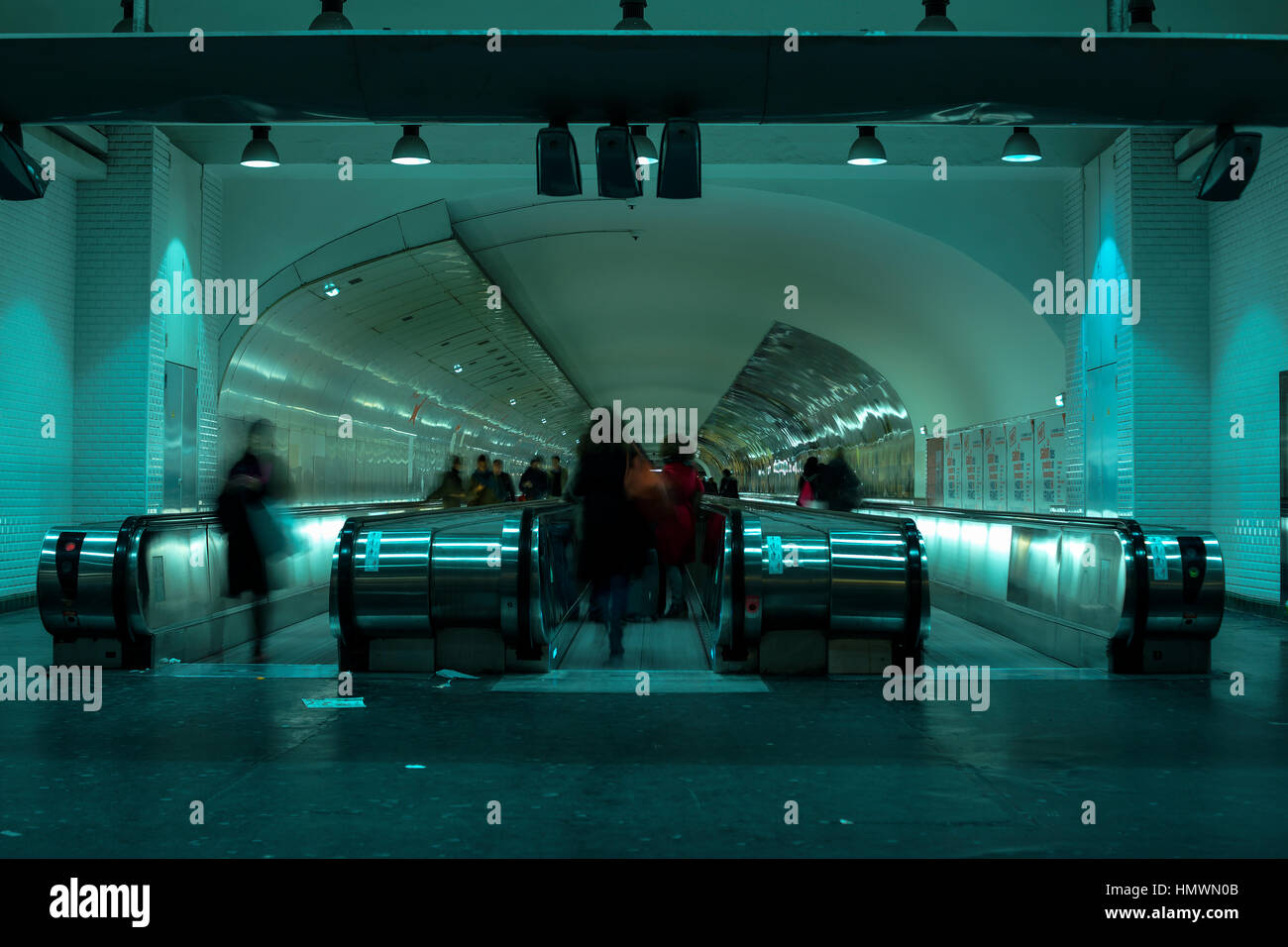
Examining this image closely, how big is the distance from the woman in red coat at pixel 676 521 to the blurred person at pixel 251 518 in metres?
3.65

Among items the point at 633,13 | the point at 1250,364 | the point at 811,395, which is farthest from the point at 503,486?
the point at 633,13

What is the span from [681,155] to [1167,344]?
9324 millimetres

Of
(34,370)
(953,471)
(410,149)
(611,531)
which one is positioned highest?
(410,149)

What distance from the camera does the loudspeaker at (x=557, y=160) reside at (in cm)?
721

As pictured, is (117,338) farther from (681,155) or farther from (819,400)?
(819,400)

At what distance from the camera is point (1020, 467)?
64.3 feet

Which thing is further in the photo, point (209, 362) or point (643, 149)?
point (209, 362)

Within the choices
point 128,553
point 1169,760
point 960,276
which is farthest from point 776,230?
point 1169,760

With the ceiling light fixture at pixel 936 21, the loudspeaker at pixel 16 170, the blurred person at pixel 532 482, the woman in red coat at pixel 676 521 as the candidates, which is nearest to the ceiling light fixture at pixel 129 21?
the loudspeaker at pixel 16 170

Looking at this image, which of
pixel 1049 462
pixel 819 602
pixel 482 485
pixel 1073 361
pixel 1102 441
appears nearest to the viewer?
pixel 819 602

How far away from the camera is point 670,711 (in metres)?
6.89

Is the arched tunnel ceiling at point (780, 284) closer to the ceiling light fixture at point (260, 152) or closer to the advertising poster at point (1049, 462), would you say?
the advertising poster at point (1049, 462)
